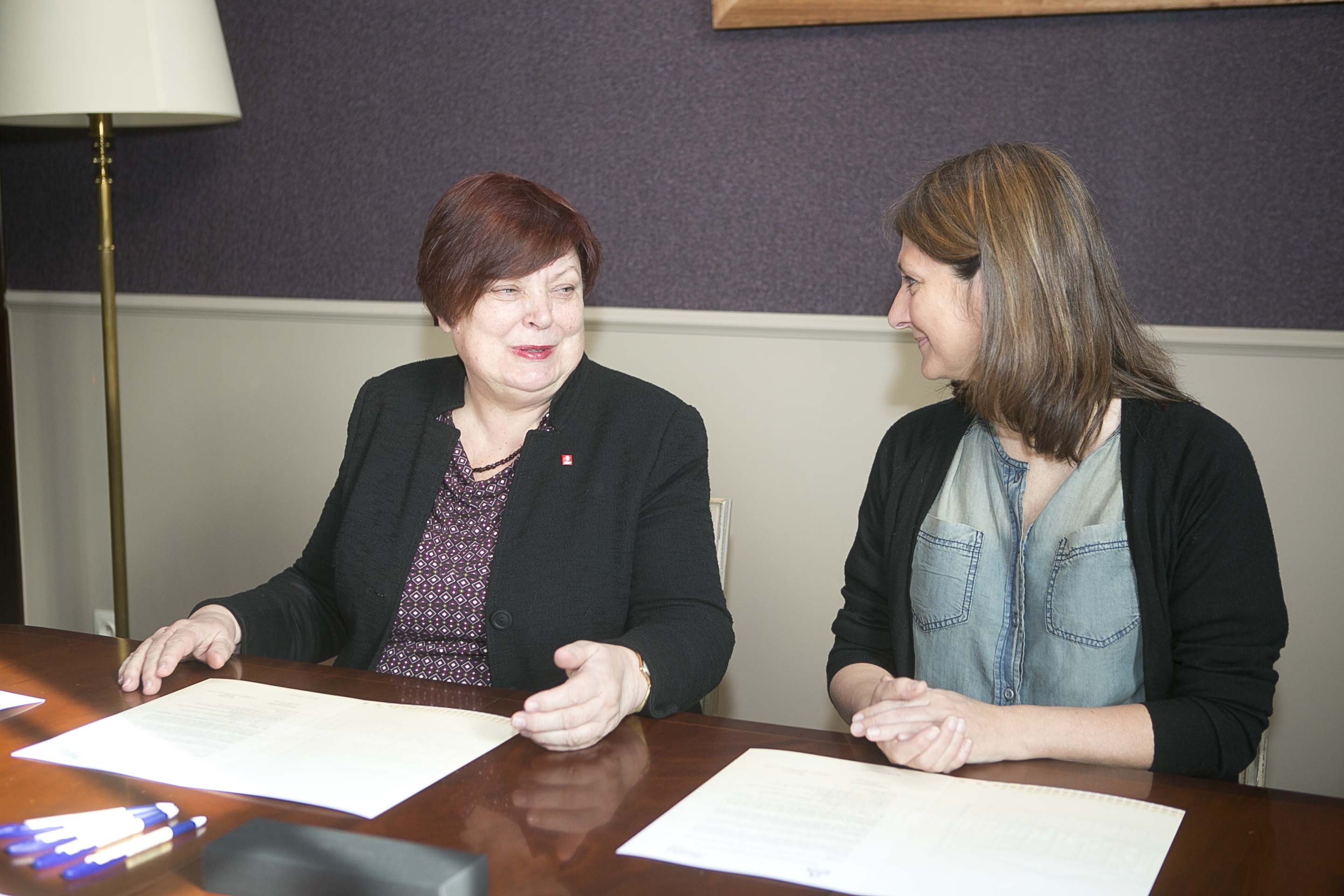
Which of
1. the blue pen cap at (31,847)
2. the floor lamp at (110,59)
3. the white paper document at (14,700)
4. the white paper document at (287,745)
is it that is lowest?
the white paper document at (14,700)

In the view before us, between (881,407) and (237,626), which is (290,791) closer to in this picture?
(237,626)

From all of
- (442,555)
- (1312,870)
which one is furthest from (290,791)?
(1312,870)

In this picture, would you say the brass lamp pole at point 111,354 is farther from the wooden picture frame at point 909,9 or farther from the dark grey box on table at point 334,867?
the dark grey box on table at point 334,867

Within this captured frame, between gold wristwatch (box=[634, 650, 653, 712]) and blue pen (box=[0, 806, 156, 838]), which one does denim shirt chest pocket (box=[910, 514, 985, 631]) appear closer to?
gold wristwatch (box=[634, 650, 653, 712])

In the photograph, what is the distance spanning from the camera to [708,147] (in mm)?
2336

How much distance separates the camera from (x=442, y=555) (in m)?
1.65

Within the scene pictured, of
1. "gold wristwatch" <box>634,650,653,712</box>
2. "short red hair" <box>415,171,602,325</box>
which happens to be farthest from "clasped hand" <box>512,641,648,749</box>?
"short red hair" <box>415,171,602,325</box>

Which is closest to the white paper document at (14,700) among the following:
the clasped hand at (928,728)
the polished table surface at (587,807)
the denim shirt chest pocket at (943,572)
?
the polished table surface at (587,807)

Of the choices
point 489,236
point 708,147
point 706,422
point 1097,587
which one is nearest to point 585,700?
point 1097,587

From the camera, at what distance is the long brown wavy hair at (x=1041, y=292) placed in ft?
4.64

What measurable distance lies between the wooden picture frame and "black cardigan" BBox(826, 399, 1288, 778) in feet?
2.87

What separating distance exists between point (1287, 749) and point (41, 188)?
9.67 ft

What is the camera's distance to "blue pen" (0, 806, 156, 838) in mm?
931

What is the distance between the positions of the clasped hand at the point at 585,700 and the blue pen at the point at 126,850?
29 cm
